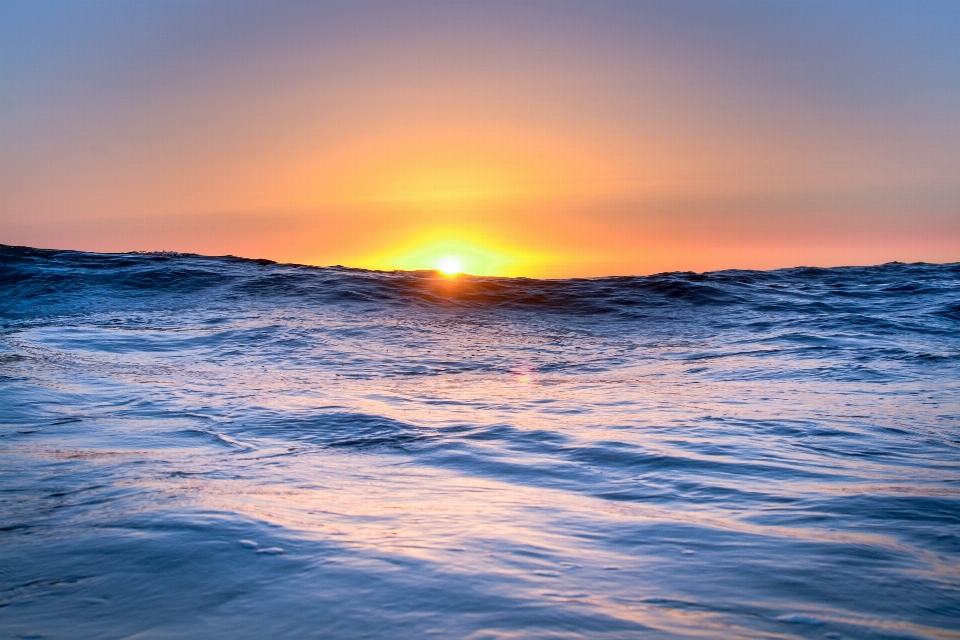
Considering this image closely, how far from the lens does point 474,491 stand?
130 inches

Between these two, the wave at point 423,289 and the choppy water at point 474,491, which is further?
the wave at point 423,289

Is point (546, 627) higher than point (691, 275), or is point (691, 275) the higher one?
point (691, 275)

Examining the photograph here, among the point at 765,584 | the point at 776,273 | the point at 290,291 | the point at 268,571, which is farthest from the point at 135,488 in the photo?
the point at 776,273

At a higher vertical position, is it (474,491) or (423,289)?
(423,289)

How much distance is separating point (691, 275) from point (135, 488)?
59.5ft

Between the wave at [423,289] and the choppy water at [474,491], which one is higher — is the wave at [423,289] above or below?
above

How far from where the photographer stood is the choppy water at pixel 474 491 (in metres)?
2.04

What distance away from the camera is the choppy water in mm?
2045

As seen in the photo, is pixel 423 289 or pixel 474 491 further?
pixel 423 289

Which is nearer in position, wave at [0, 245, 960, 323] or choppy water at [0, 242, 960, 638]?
choppy water at [0, 242, 960, 638]

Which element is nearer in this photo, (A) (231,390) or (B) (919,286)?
(A) (231,390)

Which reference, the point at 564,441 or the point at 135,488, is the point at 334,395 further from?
the point at 135,488

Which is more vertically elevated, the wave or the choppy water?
the wave

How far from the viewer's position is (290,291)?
14875 mm
